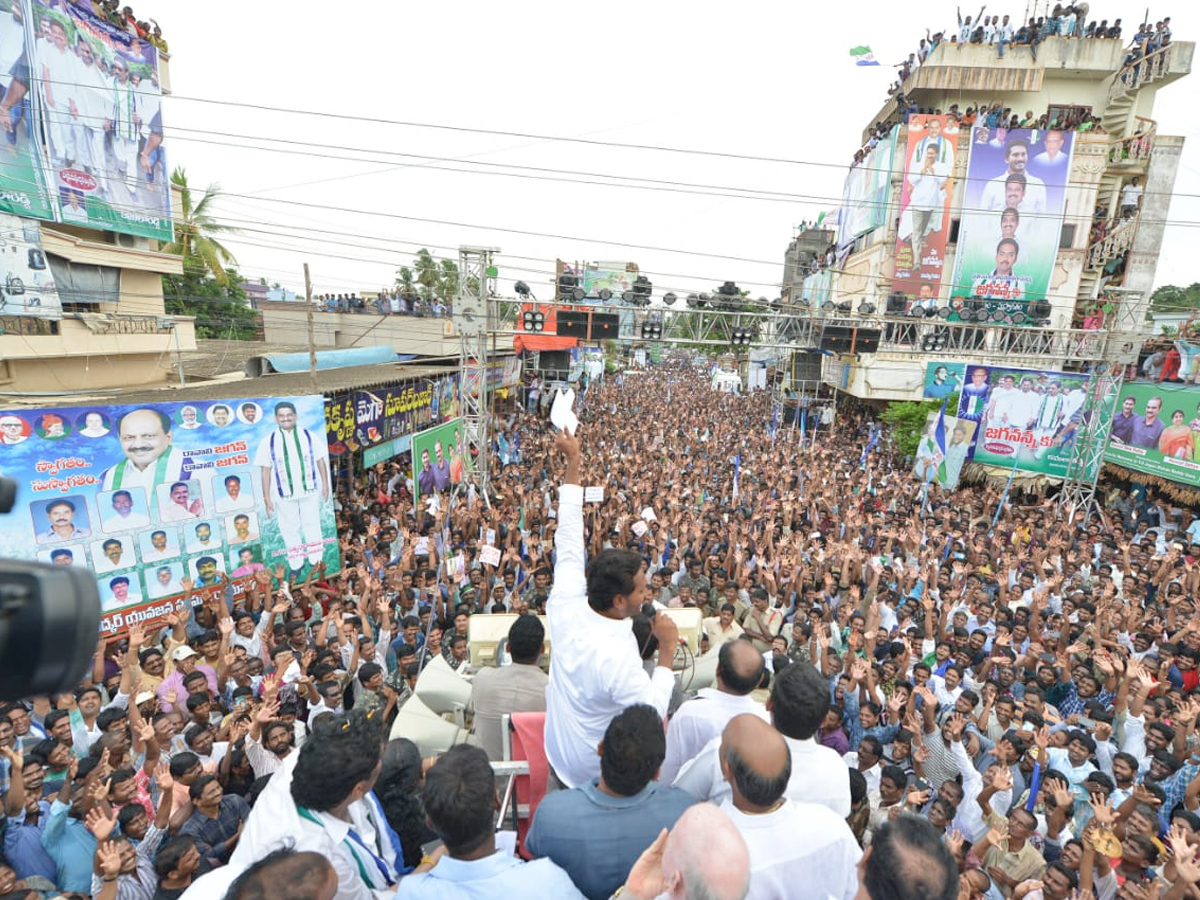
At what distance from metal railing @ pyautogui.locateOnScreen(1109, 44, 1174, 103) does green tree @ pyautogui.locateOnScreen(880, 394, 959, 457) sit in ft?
67.3

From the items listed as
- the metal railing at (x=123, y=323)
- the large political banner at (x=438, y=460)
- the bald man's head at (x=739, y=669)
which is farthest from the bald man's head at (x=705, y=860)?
the metal railing at (x=123, y=323)

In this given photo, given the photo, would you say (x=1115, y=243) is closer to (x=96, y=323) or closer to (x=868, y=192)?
(x=868, y=192)

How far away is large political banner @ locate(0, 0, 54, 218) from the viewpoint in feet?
38.7

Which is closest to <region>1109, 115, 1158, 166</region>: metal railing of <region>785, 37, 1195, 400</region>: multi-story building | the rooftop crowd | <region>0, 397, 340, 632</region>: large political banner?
<region>785, 37, 1195, 400</region>: multi-story building

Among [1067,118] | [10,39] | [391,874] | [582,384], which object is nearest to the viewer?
[391,874]

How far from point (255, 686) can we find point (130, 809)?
1804 mm

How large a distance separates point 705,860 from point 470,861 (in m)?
0.73

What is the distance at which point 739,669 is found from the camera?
2.39 m

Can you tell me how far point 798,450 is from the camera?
55.8 ft

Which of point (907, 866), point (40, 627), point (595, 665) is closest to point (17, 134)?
point (40, 627)

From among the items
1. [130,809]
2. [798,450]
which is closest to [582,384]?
[798,450]

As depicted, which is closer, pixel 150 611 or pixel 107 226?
pixel 150 611

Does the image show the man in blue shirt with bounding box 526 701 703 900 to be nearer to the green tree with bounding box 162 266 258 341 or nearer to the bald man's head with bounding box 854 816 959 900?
the bald man's head with bounding box 854 816 959 900

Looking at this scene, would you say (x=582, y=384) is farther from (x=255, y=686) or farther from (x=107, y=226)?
(x=255, y=686)
